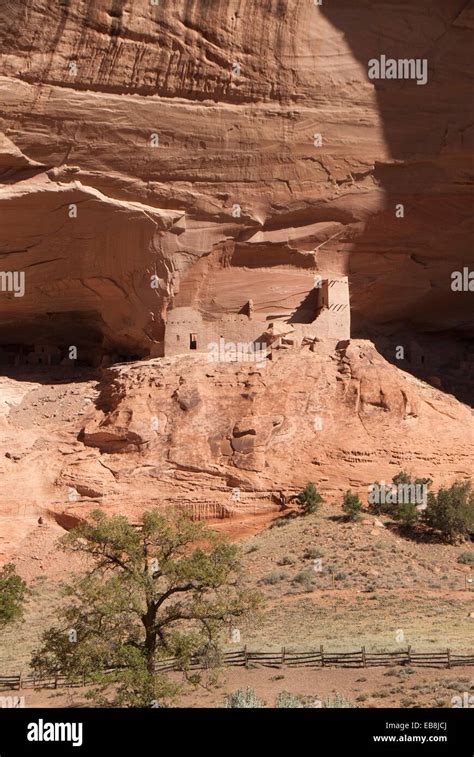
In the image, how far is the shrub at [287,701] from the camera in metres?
14.0

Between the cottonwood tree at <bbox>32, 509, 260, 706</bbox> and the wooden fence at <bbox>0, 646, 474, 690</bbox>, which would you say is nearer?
the cottonwood tree at <bbox>32, 509, 260, 706</bbox>

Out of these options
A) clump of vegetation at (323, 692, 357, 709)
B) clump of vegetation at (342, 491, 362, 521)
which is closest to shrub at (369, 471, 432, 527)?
clump of vegetation at (342, 491, 362, 521)

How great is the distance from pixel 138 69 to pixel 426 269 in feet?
35.4

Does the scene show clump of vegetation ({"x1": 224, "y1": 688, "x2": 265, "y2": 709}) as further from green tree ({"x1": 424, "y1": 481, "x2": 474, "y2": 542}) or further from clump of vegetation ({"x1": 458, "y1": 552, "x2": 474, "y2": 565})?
green tree ({"x1": 424, "y1": 481, "x2": 474, "y2": 542})

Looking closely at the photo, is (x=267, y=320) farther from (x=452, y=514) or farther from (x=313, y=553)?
(x=313, y=553)

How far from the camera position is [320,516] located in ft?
84.3

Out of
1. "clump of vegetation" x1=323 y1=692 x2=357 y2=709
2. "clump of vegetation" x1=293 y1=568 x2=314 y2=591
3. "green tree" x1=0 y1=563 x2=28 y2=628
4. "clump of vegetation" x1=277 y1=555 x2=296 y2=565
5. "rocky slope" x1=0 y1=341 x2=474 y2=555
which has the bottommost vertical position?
"clump of vegetation" x1=323 y1=692 x2=357 y2=709

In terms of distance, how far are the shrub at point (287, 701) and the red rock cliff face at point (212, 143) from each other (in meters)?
16.5

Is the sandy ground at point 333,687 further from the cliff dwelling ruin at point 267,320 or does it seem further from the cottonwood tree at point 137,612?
the cliff dwelling ruin at point 267,320

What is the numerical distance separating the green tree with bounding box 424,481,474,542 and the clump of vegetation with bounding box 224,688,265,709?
430 inches

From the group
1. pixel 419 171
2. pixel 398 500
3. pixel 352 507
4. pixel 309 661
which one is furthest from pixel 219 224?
pixel 309 661

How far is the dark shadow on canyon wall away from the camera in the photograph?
97.6ft

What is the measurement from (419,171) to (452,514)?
35.4 feet
